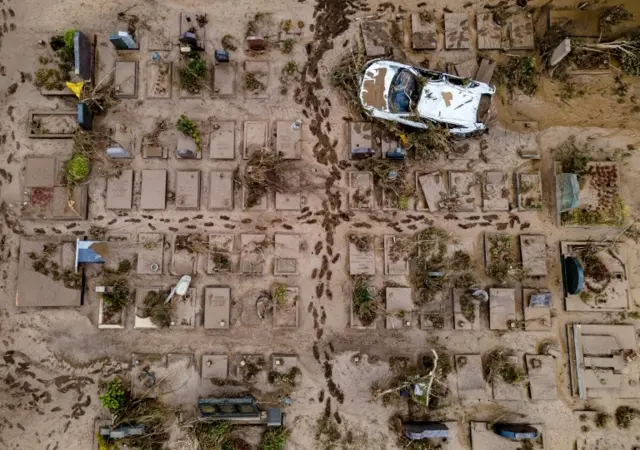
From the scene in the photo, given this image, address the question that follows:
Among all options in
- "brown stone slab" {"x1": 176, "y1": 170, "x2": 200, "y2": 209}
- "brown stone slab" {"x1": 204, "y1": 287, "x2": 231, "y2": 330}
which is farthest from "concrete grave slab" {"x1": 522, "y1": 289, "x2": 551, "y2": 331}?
"brown stone slab" {"x1": 176, "y1": 170, "x2": 200, "y2": 209}

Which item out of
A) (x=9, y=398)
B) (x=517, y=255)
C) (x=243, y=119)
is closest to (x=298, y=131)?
(x=243, y=119)

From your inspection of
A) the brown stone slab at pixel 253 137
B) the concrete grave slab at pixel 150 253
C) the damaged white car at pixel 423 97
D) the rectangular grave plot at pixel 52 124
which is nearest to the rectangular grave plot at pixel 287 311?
the concrete grave slab at pixel 150 253

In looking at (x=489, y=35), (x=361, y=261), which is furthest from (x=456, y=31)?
(x=361, y=261)

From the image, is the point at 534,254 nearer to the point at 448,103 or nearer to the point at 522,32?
the point at 448,103

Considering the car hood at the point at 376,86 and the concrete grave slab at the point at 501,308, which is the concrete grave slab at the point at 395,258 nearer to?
the concrete grave slab at the point at 501,308

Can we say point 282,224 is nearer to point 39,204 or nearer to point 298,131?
point 298,131
